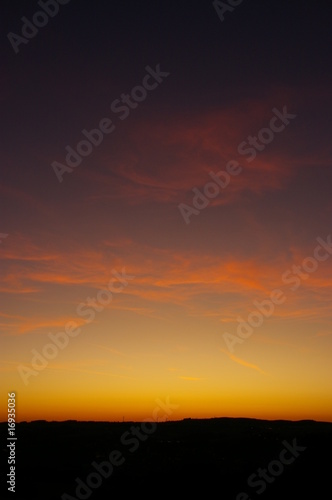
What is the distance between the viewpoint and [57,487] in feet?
110

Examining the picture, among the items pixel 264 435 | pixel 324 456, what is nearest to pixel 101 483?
pixel 324 456

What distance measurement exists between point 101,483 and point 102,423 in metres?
49.0

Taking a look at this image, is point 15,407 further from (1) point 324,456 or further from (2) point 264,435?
(2) point 264,435

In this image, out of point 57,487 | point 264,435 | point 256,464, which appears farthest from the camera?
point 264,435

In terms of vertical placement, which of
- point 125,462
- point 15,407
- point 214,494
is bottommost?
point 214,494

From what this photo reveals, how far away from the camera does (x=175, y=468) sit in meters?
36.9

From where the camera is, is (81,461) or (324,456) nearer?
(324,456)

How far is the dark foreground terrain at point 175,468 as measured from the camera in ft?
103

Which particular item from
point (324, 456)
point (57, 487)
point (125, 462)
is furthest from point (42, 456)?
point (324, 456)

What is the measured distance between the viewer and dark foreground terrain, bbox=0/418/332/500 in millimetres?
31484

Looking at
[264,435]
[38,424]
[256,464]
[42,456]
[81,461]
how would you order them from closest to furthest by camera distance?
1. [256,464]
2. [81,461]
3. [42,456]
4. [264,435]
5. [38,424]

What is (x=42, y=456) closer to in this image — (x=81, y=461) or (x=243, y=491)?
(x=81, y=461)

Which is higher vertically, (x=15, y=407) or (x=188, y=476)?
(x=15, y=407)

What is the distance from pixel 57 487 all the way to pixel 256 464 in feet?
49.1
